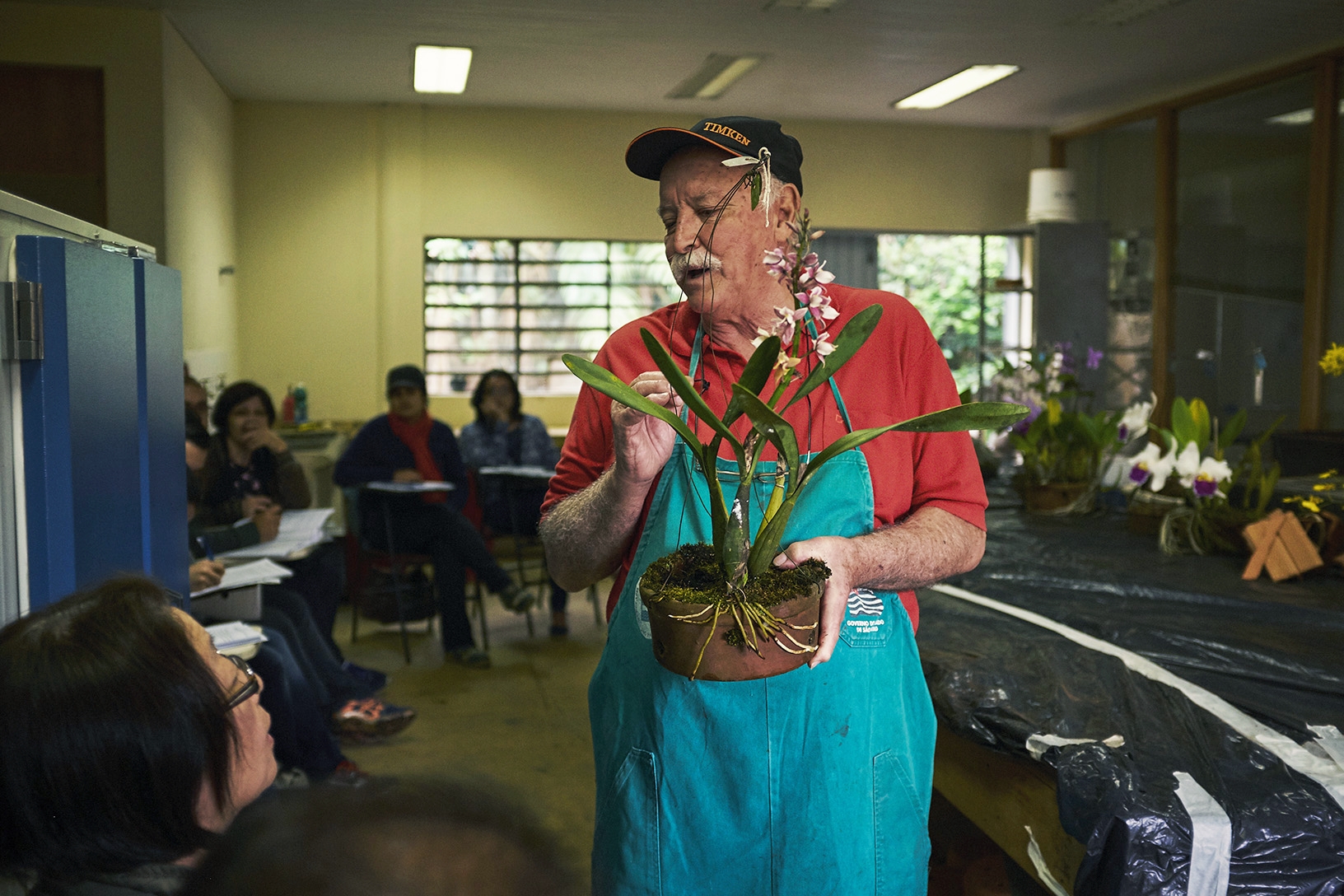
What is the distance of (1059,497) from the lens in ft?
11.8

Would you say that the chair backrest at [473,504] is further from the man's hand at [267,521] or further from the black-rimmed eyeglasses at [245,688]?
the black-rimmed eyeglasses at [245,688]

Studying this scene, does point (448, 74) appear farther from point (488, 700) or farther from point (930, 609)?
point (930, 609)

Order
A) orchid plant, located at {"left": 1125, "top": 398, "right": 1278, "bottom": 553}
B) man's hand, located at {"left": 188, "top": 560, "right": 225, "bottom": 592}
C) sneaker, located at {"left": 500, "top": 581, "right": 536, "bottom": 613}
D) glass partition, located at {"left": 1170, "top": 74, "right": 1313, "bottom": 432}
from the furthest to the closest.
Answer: glass partition, located at {"left": 1170, "top": 74, "right": 1313, "bottom": 432}, sneaker, located at {"left": 500, "top": 581, "right": 536, "bottom": 613}, orchid plant, located at {"left": 1125, "top": 398, "right": 1278, "bottom": 553}, man's hand, located at {"left": 188, "top": 560, "right": 225, "bottom": 592}

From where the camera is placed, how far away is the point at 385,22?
17.1 ft

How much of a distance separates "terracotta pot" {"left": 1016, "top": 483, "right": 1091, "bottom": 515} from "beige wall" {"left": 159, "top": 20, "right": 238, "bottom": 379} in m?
3.70

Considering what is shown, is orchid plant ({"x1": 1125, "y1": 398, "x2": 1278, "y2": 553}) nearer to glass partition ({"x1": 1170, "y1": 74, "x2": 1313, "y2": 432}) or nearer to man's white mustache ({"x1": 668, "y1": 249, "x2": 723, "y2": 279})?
man's white mustache ({"x1": 668, "y1": 249, "x2": 723, "y2": 279})

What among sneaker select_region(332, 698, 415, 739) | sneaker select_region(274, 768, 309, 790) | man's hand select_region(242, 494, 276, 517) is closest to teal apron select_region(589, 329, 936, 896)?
sneaker select_region(274, 768, 309, 790)

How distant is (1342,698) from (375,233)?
21.7ft

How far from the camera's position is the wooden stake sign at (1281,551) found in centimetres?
251

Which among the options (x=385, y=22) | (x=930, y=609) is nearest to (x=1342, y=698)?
(x=930, y=609)

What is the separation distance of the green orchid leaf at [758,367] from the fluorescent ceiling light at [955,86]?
5853mm

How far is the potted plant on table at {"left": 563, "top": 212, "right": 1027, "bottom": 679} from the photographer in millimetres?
957

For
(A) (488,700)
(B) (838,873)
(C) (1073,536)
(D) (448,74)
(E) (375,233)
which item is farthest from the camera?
(E) (375,233)

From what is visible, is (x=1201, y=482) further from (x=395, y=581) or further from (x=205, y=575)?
(x=395, y=581)
